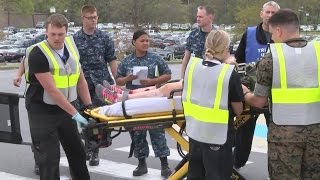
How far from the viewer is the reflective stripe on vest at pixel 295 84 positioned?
172 inches

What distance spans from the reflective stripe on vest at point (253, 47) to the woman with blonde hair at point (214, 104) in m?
2.22

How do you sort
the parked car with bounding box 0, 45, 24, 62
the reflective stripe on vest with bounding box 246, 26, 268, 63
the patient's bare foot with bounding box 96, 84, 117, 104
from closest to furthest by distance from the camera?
the patient's bare foot with bounding box 96, 84, 117, 104 → the reflective stripe on vest with bounding box 246, 26, 268, 63 → the parked car with bounding box 0, 45, 24, 62

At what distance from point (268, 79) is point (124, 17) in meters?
45.9

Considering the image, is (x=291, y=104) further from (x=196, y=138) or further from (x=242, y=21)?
(x=242, y=21)

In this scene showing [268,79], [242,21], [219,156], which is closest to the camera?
[268,79]

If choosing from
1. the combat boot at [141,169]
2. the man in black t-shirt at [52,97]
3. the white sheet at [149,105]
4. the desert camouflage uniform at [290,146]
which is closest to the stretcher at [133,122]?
the white sheet at [149,105]

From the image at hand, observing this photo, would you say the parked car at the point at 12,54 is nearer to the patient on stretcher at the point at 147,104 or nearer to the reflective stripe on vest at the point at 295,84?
the patient on stretcher at the point at 147,104

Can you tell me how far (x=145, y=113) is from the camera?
18.4ft

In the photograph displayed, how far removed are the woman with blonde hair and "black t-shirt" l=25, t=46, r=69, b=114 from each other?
1422 millimetres

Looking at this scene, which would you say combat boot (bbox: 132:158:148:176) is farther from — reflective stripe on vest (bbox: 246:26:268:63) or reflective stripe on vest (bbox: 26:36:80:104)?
reflective stripe on vest (bbox: 246:26:268:63)

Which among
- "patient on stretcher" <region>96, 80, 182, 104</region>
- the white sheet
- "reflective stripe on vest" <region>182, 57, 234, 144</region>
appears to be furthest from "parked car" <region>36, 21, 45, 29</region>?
"reflective stripe on vest" <region>182, 57, 234, 144</region>

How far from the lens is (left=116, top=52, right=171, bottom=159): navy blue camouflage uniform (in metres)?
7.13

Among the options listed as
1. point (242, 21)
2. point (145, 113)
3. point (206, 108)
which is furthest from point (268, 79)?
point (242, 21)

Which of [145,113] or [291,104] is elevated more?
[291,104]
